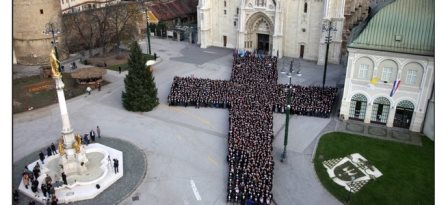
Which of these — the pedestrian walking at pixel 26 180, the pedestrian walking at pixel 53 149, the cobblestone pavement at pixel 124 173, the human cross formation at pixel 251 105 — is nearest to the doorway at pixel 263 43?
the human cross formation at pixel 251 105

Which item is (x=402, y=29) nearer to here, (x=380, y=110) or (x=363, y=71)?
(x=363, y=71)

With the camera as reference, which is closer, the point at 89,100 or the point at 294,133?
the point at 294,133

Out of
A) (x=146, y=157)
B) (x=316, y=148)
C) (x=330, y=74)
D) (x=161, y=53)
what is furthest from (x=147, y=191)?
(x=161, y=53)

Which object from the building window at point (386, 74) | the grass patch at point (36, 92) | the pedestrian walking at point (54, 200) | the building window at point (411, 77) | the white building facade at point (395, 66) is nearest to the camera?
the pedestrian walking at point (54, 200)

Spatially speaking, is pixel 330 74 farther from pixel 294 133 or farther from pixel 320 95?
pixel 294 133

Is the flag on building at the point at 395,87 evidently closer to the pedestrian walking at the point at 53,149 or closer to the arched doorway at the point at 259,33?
the arched doorway at the point at 259,33

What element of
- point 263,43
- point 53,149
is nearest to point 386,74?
point 263,43
